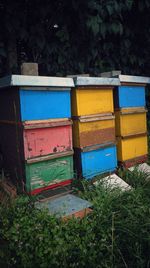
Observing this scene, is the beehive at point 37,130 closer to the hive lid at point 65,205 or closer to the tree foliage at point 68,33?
the hive lid at point 65,205

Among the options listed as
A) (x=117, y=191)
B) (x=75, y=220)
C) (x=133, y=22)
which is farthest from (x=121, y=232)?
(x=133, y=22)

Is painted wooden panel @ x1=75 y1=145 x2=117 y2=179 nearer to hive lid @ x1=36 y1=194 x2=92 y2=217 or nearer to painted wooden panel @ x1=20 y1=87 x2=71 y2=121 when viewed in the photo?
hive lid @ x1=36 y1=194 x2=92 y2=217

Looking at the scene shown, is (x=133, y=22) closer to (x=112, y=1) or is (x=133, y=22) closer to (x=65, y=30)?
(x=112, y=1)

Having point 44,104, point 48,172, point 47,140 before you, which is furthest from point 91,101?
point 48,172

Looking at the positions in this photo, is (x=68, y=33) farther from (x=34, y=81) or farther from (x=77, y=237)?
(x=77, y=237)

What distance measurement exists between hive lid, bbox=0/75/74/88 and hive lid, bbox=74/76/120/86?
3.4 inches

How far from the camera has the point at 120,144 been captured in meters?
3.45

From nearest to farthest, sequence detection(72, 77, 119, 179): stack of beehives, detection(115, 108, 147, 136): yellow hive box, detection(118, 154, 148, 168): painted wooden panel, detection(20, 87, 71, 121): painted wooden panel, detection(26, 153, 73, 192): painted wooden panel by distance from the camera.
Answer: detection(20, 87, 71, 121): painted wooden panel
detection(26, 153, 73, 192): painted wooden panel
detection(72, 77, 119, 179): stack of beehives
detection(115, 108, 147, 136): yellow hive box
detection(118, 154, 148, 168): painted wooden panel

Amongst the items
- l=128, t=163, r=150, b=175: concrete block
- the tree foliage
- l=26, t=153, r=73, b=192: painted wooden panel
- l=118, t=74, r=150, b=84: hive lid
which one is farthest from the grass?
the tree foliage

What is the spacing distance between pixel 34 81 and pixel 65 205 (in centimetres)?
129

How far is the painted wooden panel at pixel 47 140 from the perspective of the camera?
257 cm

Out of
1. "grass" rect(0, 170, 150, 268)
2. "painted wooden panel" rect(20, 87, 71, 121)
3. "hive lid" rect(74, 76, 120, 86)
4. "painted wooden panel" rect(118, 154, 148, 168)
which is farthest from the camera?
"painted wooden panel" rect(118, 154, 148, 168)

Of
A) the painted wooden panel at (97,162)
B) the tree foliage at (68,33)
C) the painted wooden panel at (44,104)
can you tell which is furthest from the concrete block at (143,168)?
the tree foliage at (68,33)

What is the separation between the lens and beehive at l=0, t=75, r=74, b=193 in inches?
99.4
